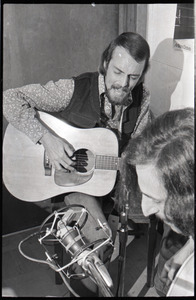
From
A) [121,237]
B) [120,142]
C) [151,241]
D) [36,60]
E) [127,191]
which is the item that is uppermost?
[36,60]

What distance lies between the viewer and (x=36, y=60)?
119 centimetres

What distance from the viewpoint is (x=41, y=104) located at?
108 centimetres

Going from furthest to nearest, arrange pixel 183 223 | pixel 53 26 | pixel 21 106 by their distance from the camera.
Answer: pixel 53 26, pixel 21 106, pixel 183 223

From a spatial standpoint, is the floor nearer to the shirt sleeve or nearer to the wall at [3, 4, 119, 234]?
the shirt sleeve

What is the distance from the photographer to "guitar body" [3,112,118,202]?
1.05 m

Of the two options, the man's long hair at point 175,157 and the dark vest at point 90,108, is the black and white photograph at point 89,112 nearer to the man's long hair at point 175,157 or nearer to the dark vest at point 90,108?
the dark vest at point 90,108

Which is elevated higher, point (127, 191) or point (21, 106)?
point (21, 106)

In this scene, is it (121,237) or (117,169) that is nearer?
(121,237)

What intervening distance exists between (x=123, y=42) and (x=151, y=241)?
0.67 metres

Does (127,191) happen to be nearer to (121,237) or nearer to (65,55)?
A: (121,237)

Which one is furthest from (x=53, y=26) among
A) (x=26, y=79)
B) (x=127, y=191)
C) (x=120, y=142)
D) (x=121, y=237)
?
(x=121, y=237)

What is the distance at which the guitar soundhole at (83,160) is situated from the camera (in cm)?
104

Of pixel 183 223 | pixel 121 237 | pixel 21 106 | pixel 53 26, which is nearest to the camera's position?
pixel 183 223

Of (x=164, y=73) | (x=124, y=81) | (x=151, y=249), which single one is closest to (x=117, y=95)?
(x=124, y=81)
